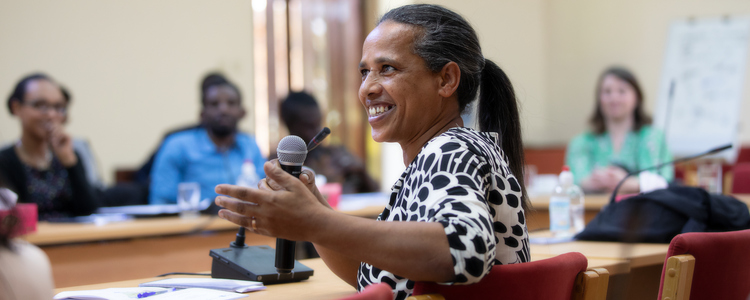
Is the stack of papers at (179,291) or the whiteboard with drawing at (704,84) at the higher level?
the whiteboard with drawing at (704,84)

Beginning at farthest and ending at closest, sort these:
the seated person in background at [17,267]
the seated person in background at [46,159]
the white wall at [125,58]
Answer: the white wall at [125,58], the seated person in background at [46,159], the seated person in background at [17,267]

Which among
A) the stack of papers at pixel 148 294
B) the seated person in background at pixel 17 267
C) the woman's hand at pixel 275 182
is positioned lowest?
the stack of papers at pixel 148 294

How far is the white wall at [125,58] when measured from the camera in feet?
15.0

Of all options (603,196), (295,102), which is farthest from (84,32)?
(603,196)

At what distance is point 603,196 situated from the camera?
3650 millimetres

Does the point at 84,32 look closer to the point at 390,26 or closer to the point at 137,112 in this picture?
the point at 137,112

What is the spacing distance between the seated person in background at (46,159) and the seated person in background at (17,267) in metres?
2.27

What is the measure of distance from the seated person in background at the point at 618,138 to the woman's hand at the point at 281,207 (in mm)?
3025

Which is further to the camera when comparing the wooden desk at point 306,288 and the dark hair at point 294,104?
the dark hair at point 294,104

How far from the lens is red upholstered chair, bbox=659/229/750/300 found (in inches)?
51.3

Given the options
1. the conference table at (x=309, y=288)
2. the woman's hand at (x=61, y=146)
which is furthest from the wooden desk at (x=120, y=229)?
the conference table at (x=309, y=288)

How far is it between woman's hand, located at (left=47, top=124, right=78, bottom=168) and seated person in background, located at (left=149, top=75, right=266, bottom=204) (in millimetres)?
679

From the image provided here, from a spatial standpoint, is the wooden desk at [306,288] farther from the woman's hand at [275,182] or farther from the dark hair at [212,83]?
the dark hair at [212,83]

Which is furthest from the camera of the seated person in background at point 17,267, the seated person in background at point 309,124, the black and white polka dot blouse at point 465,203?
the seated person in background at point 309,124
